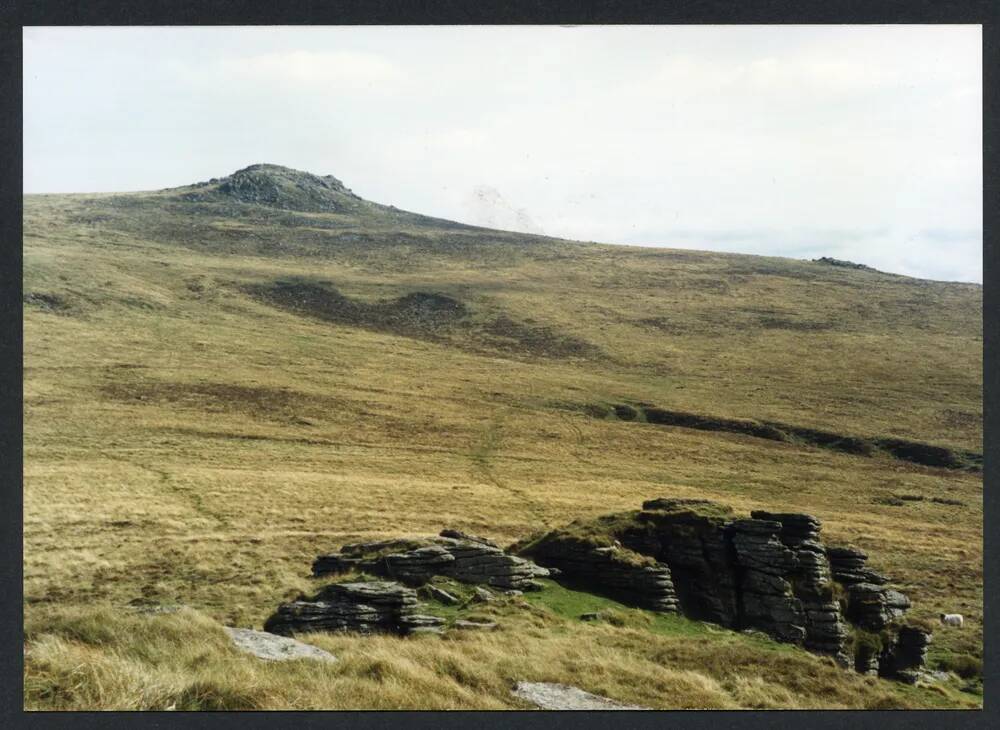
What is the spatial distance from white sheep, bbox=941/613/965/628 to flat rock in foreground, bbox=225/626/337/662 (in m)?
22.0

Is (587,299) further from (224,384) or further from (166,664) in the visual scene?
(166,664)

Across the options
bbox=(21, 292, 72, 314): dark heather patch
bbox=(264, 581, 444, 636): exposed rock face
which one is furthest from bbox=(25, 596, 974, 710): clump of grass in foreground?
bbox=(21, 292, 72, 314): dark heather patch

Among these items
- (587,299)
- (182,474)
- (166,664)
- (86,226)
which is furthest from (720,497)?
(86,226)

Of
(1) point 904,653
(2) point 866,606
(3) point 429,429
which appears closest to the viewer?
(2) point 866,606

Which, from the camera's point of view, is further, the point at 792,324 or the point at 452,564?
the point at 792,324

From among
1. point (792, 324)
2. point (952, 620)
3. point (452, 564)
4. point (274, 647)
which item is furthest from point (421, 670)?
point (792, 324)

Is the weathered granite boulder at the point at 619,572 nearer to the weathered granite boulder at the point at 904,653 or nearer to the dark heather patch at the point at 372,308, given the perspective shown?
the weathered granite boulder at the point at 904,653

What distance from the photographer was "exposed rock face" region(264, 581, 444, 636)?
13556 mm

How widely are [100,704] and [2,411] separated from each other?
4.31 meters

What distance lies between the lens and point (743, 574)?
16500 millimetres

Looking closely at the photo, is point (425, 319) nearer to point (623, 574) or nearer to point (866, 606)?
point (623, 574)

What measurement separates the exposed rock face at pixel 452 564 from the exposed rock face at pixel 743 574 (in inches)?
56.8

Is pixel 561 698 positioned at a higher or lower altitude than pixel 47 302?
lower

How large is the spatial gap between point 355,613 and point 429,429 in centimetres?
5092
